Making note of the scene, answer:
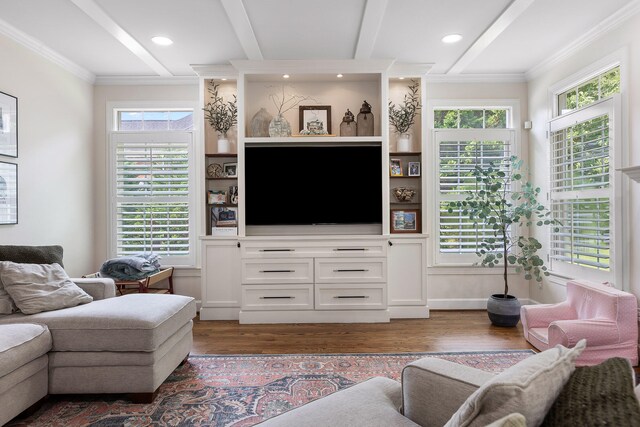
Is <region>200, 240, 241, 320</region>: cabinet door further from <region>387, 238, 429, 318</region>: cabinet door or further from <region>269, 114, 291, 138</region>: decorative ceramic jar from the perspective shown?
<region>387, 238, 429, 318</region>: cabinet door

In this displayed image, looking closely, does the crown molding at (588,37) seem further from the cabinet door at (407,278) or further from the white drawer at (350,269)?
the white drawer at (350,269)

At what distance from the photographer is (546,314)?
128 inches

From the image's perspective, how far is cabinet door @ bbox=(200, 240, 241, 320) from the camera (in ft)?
13.8

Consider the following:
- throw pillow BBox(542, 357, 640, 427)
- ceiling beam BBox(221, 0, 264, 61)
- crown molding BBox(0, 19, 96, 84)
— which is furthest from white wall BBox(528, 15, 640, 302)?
crown molding BBox(0, 19, 96, 84)

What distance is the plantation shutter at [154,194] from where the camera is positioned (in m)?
4.49

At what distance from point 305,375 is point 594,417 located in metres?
2.23

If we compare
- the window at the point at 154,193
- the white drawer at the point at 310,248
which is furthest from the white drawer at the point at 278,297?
the window at the point at 154,193

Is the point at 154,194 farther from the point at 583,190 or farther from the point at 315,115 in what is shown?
the point at 583,190

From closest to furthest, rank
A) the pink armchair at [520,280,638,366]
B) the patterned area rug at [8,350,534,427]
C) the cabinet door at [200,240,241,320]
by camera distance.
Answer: the patterned area rug at [8,350,534,427] → the pink armchair at [520,280,638,366] → the cabinet door at [200,240,241,320]

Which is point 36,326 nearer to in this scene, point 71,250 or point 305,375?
point 305,375

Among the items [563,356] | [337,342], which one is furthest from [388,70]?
[563,356]

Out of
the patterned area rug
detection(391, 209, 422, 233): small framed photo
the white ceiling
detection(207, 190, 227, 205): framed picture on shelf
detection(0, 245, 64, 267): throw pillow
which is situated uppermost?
the white ceiling

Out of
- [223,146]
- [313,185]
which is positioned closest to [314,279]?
[313,185]

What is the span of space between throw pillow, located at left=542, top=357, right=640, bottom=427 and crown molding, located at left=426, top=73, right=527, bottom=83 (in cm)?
418
